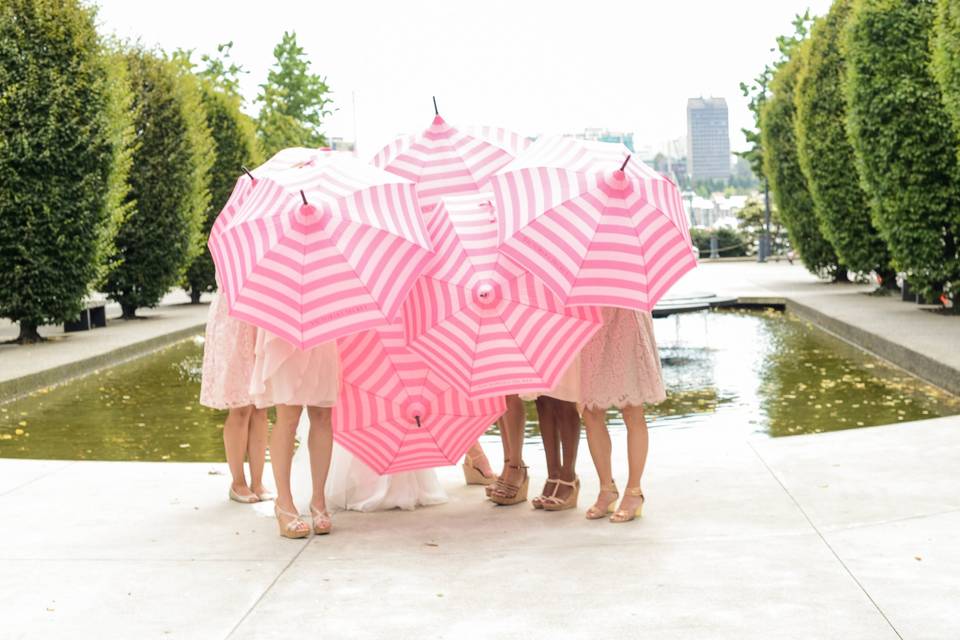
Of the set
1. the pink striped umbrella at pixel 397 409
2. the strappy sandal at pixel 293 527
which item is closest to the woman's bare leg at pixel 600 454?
the pink striped umbrella at pixel 397 409

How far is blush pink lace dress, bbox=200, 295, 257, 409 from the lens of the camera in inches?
263

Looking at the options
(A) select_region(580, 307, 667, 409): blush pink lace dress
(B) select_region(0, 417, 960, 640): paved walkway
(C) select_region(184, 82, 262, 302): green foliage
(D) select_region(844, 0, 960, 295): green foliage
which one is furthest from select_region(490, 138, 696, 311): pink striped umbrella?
(C) select_region(184, 82, 262, 302): green foliage

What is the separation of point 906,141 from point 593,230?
486 inches

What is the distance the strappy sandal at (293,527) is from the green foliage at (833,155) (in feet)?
54.7

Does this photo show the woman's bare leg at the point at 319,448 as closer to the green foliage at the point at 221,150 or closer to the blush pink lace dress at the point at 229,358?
the blush pink lace dress at the point at 229,358

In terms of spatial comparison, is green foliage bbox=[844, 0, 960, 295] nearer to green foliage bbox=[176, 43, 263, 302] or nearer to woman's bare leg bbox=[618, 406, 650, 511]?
woman's bare leg bbox=[618, 406, 650, 511]

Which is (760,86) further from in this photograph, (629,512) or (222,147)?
(629,512)

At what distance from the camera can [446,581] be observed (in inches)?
211

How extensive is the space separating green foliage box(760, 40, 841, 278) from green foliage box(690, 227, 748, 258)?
2094cm

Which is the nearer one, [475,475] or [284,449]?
[284,449]

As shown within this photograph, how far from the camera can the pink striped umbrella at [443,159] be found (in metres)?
6.62

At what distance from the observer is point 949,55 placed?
14391mm

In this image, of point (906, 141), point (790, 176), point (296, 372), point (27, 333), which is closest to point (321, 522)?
point (296, 372)

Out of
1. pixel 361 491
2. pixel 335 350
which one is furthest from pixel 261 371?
pixel 361 491
